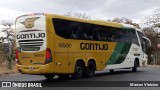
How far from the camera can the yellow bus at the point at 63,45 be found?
18312mm

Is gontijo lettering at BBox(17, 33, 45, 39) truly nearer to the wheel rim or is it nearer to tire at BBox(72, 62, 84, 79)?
tire at BBox(72, 62, 84, 79)

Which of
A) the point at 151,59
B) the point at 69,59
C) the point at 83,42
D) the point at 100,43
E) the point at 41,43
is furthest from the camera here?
the point at 151,59

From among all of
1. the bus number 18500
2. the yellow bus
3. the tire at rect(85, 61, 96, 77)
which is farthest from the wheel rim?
the bus number 18500

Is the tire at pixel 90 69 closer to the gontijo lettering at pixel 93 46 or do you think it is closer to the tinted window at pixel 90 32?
the gontijo lettering at pixel 93 46

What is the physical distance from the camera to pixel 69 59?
19.6 metres

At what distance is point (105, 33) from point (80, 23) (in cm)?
297

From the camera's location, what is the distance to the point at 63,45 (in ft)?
62.7

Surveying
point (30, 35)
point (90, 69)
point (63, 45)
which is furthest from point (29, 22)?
point (90, 69)

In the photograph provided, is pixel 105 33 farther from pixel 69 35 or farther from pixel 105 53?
pixel 69 35

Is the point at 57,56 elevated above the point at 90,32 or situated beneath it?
situated beneath

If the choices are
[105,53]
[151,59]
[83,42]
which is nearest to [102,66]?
[105,53]

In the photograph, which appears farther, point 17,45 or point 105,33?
point 105,33

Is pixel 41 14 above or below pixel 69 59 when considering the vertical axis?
above

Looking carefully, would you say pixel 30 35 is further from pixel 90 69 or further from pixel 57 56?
pixel 90 69
